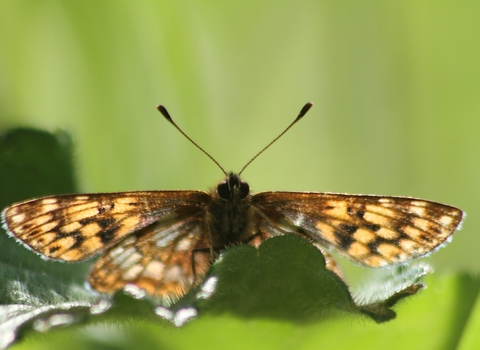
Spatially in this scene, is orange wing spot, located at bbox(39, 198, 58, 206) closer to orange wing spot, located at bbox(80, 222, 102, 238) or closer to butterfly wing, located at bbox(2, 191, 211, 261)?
butterfly wing, located at bbox(2, 191, 211, 261)

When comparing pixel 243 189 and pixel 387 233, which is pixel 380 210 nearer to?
pixel 387 233

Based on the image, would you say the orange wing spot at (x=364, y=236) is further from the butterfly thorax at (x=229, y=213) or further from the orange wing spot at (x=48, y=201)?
the orange wing spot at (x=48, y=201)

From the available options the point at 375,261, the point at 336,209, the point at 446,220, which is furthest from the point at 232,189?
the point at 446,220

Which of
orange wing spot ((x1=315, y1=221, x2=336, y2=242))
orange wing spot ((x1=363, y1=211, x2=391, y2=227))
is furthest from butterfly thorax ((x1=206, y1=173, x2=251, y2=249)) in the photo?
orange wing spot ((x1=363, y1=211, x2=391, y2=227))

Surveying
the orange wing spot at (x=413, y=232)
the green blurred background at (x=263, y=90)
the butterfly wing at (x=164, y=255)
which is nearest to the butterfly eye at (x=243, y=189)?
the butterfly wing at (x=164, y=255)

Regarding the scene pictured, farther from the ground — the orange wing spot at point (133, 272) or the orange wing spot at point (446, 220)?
the orange wing spot at point (446, 220)
